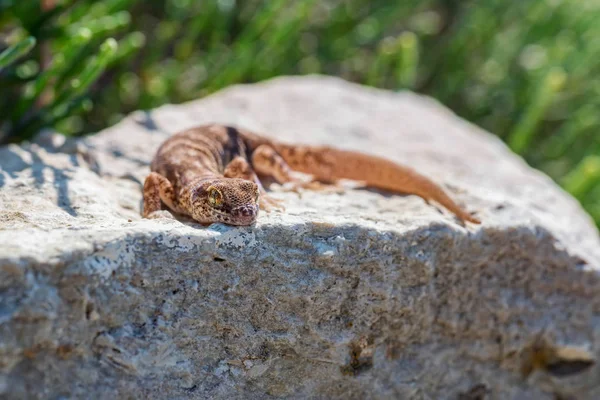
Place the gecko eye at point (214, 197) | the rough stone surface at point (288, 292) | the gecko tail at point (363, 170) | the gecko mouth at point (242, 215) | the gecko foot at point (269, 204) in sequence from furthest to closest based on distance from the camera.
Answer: the gecko tail at point (363, 170) → the gecko foot at point (269, 204) → the gecko eye at point (214, 197) → the gecko mouth at point (242, 215) → the rough stone surface at point (288, 292)

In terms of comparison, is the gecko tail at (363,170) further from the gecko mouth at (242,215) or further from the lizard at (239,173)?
the gecko mouth at (242,215)

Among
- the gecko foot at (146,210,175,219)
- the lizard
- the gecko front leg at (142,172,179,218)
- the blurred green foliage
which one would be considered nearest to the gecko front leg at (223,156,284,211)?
the lizard

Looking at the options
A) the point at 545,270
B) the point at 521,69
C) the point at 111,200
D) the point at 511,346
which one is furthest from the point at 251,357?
the point at 521,69

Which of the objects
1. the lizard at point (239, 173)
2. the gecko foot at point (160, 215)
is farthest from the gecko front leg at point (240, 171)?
the gecko foot at point (160, 215)

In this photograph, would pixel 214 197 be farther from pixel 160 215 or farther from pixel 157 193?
pixel 157 193

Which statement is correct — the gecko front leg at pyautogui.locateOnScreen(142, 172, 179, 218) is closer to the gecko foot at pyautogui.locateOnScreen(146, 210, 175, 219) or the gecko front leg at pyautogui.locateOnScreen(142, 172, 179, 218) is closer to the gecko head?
the gecko foot at pyautogui.locateOnScreen(146, 210, 175, 219)

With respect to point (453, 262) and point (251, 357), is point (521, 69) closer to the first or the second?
point (453, 262)

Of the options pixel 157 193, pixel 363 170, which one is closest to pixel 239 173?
pixel 157 193
